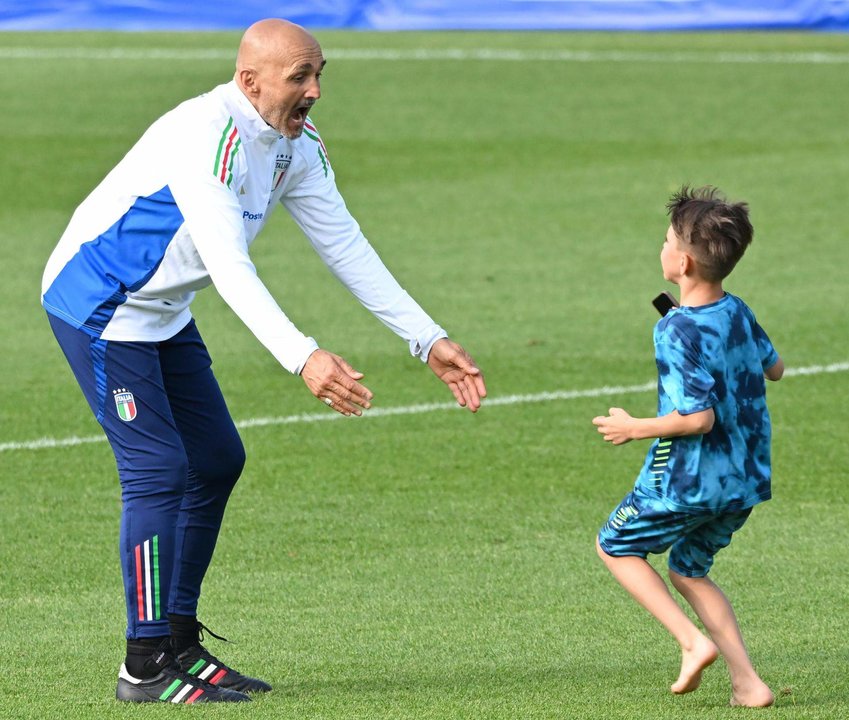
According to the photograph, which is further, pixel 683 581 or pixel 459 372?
pixel 459 372

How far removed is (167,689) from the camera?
527 centimetres

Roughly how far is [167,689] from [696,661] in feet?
5.29

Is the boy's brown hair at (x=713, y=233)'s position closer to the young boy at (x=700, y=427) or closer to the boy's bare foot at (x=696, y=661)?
the young boy at (x=700, y=427)

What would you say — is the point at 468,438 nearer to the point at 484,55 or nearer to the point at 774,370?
the point at 774,370

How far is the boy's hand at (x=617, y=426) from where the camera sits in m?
4.87

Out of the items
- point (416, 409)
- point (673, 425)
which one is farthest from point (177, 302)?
point (416, 409)

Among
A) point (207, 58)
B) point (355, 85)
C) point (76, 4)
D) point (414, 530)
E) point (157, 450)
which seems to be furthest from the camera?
point (76, 4)

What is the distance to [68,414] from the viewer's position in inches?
392

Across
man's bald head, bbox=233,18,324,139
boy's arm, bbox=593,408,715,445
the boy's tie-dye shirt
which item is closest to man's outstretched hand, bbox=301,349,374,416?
boy's arm, bbox=593,408,715,445

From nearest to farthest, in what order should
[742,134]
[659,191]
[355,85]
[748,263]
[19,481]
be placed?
[19,481] < [748,263] < [659,191] < [742,134] < [355,85]

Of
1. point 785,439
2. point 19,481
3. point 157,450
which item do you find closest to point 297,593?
point 157,450

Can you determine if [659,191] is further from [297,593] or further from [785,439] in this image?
[297,593]

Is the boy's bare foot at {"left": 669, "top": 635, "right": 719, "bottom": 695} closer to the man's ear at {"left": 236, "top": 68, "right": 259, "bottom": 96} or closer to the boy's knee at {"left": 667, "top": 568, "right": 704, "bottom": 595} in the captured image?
the boy's knee at {"left": 667, "top": 568, "right": 704, "bottom": 595}

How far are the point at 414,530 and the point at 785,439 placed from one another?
260 cm
